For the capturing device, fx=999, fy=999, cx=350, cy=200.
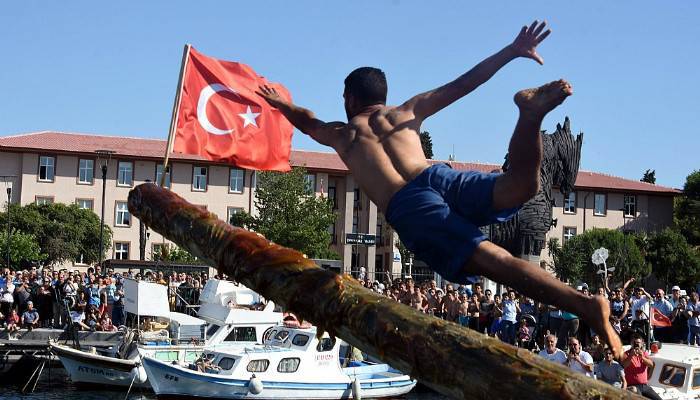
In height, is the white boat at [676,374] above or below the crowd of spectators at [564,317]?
below

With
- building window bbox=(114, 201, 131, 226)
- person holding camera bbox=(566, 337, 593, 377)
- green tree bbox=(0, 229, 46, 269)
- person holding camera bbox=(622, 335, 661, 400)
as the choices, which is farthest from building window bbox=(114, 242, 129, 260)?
person holding camera bbox=(622, 335, 661, 400)

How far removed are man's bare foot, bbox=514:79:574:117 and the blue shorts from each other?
42 centimetres

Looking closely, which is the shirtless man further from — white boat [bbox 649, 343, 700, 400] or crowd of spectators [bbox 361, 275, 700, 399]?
white boat [bbox 649, 343, 700, 400]

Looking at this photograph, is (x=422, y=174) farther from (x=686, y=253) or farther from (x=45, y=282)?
(x=686, y=253)

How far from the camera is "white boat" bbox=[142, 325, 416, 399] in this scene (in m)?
26.5

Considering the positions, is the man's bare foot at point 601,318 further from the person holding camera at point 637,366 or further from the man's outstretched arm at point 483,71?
the person holding camera at point 637,366

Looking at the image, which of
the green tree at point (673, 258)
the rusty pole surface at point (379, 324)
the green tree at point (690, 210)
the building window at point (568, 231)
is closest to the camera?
the rusty pole surface at point (379, 324)

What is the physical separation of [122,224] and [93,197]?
9.32 ft

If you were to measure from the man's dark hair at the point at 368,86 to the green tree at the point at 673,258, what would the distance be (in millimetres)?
69825

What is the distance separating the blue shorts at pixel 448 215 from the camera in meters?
4.27

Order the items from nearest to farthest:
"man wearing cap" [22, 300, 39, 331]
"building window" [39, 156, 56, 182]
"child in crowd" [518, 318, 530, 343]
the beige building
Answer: "child in crowd" [518, 318, 530, 343]
"man wearing cap" [22, 300, 39, 331]
the beige building
"building window" [39, 156, 56, 182]

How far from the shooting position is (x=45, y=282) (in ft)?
105

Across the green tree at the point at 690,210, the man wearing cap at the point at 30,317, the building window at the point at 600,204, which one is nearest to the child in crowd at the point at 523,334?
the man wearing cap at the point at 30,317

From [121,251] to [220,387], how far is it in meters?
47.5
